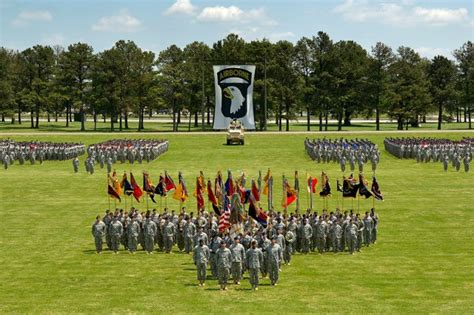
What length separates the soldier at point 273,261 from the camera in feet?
59.2

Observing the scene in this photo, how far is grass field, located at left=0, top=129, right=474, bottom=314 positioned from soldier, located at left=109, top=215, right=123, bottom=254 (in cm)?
37

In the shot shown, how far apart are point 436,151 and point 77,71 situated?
65.1m

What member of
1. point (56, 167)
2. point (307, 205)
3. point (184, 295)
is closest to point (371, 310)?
point (184, 295)

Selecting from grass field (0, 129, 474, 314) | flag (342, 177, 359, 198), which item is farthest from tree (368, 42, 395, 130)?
flag (342, 177, 359, 198)

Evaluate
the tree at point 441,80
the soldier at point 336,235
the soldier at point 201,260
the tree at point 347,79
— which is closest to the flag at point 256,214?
the soldier at point 336,235

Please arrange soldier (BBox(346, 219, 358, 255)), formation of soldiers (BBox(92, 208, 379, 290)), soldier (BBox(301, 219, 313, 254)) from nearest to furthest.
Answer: formation of soldiers (BBox(92, 208, 379, 290)) < soldier (BBox(301, 219, 313, 254)) < soldier (BBox(346, 219, 358, 255))

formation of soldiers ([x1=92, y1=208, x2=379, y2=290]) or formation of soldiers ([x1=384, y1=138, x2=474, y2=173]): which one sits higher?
formation of soldiers ([x1=384, y1=138, x2=474, y2=173])

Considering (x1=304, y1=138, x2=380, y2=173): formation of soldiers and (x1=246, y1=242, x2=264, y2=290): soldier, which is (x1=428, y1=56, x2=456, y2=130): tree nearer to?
(x1=304, y1=138, x2=380, y2=173): formation of soldiers

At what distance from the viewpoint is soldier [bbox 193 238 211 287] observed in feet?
59.4

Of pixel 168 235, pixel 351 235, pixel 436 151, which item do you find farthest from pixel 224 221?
pixel 436 151

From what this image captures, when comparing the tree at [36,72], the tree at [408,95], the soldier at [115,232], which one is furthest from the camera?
the tree at [36,72]

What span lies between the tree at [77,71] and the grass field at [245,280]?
215ft

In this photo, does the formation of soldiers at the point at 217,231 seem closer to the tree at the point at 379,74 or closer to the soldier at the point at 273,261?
the soldier at the point at 273,261

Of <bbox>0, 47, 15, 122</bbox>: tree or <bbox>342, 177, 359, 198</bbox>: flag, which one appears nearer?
<bbox>342, 177, 359, 198</bbox>: flag
